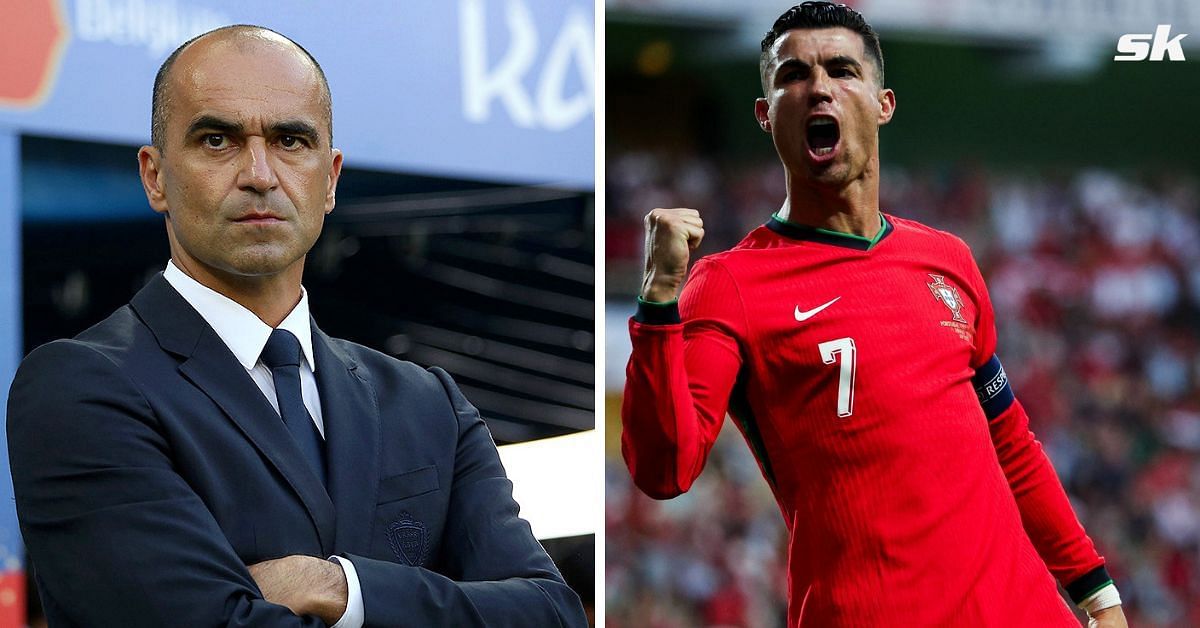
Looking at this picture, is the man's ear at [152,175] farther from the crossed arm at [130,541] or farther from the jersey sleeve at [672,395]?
the jersey sleeve at [672,395]

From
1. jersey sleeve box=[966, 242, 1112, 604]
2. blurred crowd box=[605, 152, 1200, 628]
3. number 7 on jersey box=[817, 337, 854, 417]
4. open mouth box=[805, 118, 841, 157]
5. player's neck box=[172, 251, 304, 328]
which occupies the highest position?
open mouth box=[805, 118, 841, 157]

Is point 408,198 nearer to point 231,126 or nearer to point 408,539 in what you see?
point 231,126

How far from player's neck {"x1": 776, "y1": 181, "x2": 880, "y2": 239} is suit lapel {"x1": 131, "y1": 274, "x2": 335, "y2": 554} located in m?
1.01

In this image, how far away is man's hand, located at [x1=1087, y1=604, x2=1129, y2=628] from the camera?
2.54 metres

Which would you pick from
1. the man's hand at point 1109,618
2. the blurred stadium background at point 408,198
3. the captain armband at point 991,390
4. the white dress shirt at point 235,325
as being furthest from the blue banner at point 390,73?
the man's hand at point 1109,618

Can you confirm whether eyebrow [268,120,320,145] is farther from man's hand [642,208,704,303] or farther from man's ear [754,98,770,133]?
man's ear [754,98,770,133]

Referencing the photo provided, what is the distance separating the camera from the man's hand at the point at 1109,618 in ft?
8.34

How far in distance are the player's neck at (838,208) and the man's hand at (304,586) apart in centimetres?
109

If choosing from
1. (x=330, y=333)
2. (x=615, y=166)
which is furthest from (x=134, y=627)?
(x=615, y=166)

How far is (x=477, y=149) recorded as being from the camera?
119 inches

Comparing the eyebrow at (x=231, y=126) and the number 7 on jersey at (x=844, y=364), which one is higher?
the eyebrow at (x=231, y=126)

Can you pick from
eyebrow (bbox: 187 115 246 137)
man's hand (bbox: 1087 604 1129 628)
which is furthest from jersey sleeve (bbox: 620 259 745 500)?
man's hand (bbox: 1087 604 1129 628)

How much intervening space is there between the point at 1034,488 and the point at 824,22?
96 cm

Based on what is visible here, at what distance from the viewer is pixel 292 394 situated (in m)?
2.14
